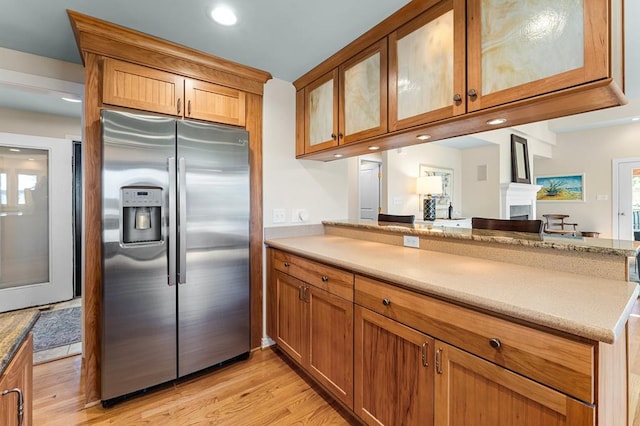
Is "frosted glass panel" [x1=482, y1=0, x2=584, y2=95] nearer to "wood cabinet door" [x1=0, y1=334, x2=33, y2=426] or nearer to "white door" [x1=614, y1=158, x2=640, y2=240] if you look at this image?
"wood cabinet door" [x1=0, y1=334, x2=33, y2=426]

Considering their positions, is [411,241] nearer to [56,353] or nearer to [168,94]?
[168,94]

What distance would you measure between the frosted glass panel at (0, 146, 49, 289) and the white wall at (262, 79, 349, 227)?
113 inches

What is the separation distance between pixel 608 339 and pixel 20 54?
3.45m

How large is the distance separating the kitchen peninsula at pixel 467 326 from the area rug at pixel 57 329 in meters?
2.14

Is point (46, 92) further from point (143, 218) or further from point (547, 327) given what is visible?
point (547, 327)

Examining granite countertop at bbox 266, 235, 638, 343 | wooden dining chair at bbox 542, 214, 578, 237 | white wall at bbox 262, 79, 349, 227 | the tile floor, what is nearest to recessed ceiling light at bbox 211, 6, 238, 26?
white wall at bbox 262, 79, 349, 227

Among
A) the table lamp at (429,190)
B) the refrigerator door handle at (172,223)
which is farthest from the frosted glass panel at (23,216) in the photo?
the table lamp at (429,190)

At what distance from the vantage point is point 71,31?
1819mm

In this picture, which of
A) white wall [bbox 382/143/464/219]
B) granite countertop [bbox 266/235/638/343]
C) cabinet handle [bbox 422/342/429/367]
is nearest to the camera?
granite countertop [bbox 266/235/638/343]

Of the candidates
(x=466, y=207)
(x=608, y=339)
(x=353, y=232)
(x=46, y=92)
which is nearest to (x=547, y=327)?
(x=608, y=339)

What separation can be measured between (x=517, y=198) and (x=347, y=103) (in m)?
5.24

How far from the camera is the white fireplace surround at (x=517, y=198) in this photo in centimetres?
542

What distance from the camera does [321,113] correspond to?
236 cm

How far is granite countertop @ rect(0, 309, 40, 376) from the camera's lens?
71 centimetres
